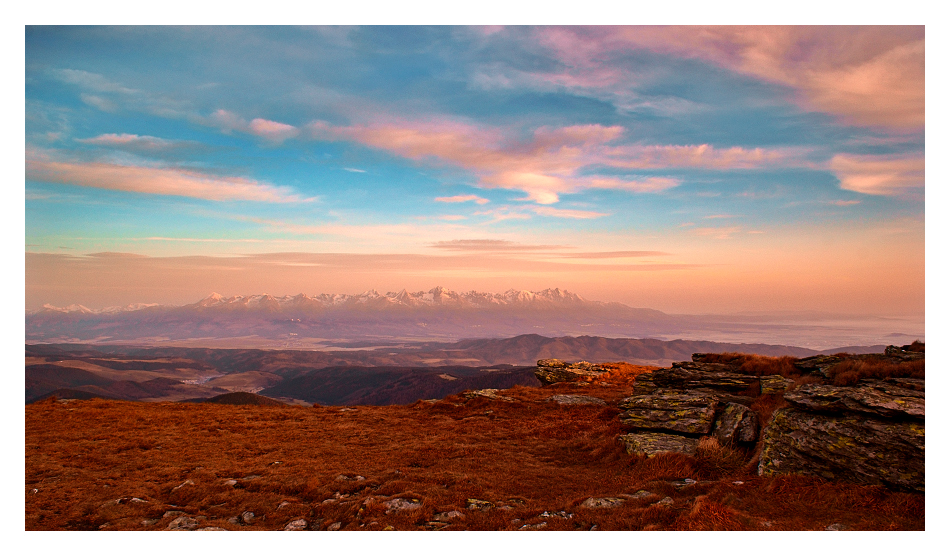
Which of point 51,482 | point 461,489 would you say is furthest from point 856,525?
point 51,482

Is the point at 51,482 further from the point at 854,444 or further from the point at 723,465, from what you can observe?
the point at 854,444

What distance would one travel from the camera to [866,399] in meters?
14.0

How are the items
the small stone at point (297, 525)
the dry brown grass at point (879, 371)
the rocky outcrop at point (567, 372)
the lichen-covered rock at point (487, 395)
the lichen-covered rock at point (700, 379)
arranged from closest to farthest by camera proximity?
1. the small stone at point (297, 525)
2. the dry brown grass at point (879, 371)
3. the lichen-covered rock at point (700, 379)
4. the lichen-covered rock at point (487, 395)
5. the rocky outcrop at point (567, 372)

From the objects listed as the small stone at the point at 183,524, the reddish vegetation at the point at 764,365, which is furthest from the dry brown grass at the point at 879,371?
the small stone at the point at 183,524

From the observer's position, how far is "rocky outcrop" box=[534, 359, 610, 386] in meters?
50.6

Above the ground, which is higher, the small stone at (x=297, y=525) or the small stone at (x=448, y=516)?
the small stone at (x=448, y=516)

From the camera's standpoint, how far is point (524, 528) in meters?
12.6

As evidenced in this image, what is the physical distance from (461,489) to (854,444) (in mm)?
13574

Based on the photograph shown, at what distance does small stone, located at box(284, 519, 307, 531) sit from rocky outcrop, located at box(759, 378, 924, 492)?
16.3 metres

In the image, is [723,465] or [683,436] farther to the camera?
[683,436]

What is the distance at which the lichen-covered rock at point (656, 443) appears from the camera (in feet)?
59.4

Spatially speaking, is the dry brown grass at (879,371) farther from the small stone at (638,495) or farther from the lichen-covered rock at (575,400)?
the lichen-covered rock at (575,400)

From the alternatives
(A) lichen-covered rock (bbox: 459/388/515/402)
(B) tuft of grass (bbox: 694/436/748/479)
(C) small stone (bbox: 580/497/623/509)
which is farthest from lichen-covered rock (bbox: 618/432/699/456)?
(A) lichen-covered rock (bbox: 459/388/515/402)

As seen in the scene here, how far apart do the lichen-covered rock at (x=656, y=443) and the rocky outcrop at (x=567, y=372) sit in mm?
29928
